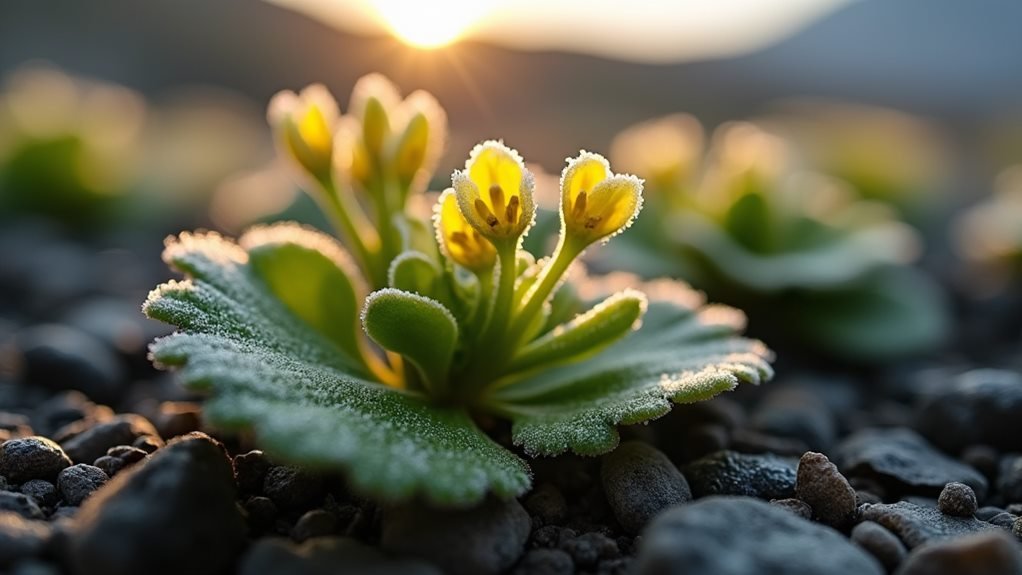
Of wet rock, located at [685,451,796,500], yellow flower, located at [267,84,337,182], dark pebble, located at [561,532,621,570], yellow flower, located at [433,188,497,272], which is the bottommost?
dark pebble, located at [561,532,621,570]

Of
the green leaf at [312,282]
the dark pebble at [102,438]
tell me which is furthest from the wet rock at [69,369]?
the green leaf at [312,282]

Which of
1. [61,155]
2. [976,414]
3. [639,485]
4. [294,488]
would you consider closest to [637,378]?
[639,485]

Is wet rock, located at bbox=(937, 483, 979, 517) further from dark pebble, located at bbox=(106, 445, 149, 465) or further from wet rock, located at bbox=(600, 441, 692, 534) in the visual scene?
dark pebble, located at bbox=(106, 445, 149, 465)

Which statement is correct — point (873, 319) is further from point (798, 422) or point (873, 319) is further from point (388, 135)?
point (388, 135)

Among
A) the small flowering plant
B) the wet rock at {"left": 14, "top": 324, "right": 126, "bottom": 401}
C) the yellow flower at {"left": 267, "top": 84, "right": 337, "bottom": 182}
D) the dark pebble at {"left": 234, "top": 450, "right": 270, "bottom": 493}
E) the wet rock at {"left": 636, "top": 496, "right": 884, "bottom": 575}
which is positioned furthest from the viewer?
the wet rock at {"left": 14, "top": 324, "right": 126, "bottom": 401}

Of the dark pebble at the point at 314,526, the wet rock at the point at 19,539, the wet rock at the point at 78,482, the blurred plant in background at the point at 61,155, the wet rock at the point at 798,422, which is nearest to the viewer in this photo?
the wet rock at the point at 19,539

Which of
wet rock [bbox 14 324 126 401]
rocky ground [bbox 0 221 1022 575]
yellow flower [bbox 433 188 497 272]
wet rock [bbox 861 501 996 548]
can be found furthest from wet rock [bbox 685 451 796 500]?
wet rock [bbox 14 324 126 401]

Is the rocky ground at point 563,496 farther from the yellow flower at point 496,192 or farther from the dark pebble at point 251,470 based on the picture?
the yellow flower at point 496,192
